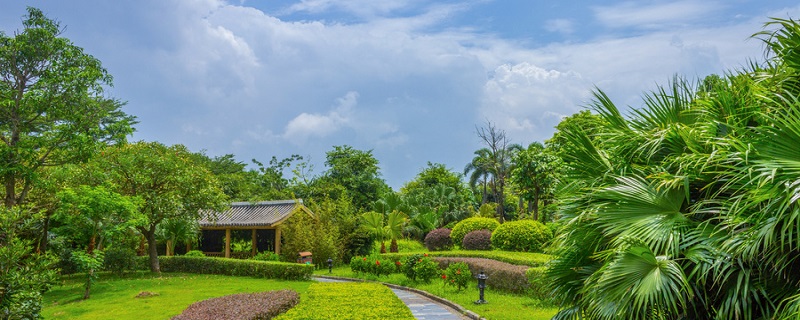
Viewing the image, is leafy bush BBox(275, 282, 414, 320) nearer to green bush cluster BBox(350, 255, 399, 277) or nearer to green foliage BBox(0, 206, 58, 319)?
green bush cluster BBox(350, 255, 399, 277)

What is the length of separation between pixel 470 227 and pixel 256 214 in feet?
34.3

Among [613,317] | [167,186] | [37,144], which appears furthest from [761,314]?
[167,186]

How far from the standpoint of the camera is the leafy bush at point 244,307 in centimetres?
1098

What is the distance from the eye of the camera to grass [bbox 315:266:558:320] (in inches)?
454

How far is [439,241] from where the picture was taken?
29.8 m

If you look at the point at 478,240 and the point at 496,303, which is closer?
the point at 496,303

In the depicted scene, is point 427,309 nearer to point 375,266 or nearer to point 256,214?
point 375,266

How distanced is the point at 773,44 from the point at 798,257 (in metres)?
1.88

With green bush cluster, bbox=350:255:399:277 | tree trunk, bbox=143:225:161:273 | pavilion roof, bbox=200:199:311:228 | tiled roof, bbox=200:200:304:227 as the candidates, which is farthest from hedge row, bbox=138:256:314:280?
tiled roof, bbox=200:200:304:227

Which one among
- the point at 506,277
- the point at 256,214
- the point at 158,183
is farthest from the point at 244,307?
the point at 256,214

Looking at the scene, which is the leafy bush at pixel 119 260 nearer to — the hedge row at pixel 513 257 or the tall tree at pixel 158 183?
the tall tree at pixel 158 183

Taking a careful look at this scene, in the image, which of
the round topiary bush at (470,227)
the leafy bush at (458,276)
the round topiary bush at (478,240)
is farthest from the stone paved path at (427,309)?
the round topiary bush at (470,227)

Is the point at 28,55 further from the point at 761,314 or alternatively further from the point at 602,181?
the point at 761,314

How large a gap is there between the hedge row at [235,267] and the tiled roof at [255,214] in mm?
2842
